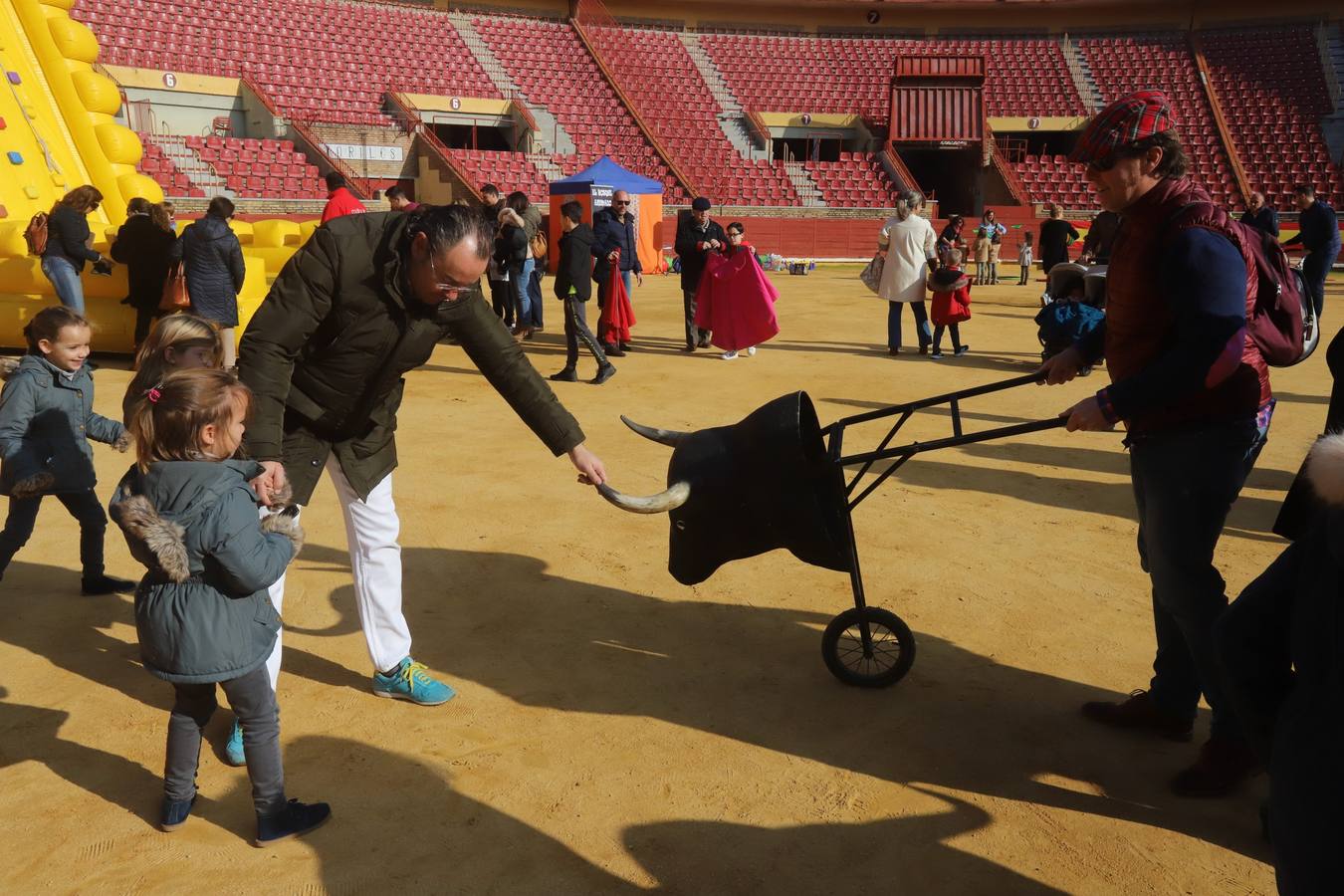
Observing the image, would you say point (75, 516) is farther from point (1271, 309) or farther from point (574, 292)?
point (574, 292)

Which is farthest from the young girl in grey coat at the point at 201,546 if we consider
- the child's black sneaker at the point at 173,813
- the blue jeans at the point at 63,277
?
the blue jeans at the point at 63,277

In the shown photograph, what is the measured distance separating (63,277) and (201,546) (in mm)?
8258

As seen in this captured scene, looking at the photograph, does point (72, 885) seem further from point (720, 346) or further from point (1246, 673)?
point (720, 346)

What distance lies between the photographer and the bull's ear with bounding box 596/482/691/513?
3094 mm

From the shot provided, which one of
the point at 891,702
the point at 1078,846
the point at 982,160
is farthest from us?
the point at 982,160

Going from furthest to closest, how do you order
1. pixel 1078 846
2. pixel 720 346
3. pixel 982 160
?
pixel 982 160
pixel 720 346
pixel 1078 846

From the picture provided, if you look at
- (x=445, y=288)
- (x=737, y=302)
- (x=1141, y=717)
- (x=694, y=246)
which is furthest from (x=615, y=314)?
(x=1141, y=717)

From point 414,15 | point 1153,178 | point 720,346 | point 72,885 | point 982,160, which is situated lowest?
point 72,885

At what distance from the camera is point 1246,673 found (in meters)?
1.70

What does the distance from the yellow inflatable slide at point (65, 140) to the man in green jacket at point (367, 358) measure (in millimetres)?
7739

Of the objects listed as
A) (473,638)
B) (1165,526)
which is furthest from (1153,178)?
(473,638)

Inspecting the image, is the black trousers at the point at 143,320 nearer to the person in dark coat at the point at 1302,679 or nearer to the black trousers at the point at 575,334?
the black trousers at the point at 575,334

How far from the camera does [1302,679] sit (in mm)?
1601

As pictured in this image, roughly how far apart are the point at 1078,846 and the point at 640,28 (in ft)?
115
